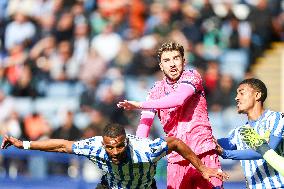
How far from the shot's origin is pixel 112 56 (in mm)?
12711

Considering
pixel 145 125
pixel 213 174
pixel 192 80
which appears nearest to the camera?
pixel 213 174

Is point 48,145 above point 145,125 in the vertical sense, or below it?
below

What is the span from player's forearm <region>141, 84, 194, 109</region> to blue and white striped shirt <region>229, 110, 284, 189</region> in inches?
25.7

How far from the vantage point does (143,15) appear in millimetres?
13133

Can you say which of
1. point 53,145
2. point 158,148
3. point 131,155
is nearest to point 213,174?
point 158,148

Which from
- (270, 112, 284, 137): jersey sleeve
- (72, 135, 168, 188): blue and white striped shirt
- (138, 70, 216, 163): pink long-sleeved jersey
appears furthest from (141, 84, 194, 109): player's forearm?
Answer: (270, 112, 284, 137): jersey sleeve

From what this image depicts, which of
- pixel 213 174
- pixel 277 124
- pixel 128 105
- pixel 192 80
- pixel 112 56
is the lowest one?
pixel 213 174

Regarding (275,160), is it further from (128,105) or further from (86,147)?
(86,147)

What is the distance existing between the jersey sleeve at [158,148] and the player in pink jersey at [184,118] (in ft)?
1.22

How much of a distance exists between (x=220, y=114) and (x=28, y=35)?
3406 mm

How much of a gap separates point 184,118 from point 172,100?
34 cm

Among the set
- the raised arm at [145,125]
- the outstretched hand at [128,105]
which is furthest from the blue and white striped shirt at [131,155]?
the raised arm at [145,125]

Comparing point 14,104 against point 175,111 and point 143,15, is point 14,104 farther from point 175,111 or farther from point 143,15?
point 175,111

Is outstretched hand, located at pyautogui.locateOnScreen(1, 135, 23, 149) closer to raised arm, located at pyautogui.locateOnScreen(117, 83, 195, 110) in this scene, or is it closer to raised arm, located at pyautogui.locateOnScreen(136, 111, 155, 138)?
raised arm, located at pyautogui.locateOnScreen(117, 83, 195, 110)
